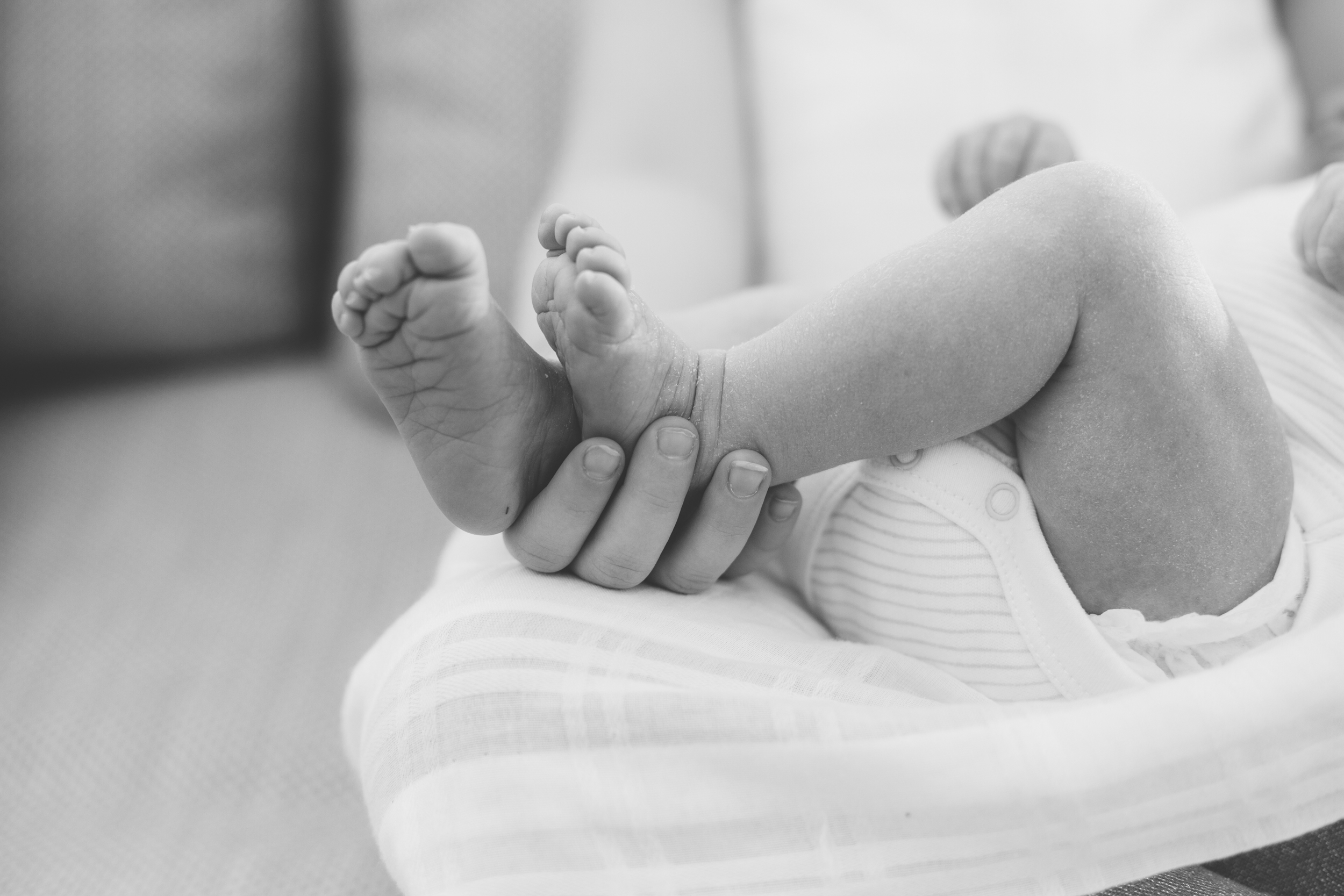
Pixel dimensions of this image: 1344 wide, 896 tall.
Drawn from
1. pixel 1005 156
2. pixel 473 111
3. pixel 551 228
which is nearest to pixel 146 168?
pixel 473 111

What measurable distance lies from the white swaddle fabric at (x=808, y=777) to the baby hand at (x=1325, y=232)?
253 mm

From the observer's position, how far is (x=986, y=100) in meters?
1.13

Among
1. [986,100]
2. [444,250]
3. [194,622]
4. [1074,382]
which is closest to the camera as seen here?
[444,250]

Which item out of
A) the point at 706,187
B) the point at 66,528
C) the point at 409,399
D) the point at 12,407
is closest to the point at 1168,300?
the point at 409,399

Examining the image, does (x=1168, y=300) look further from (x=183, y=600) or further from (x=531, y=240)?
(x=183, y=600)

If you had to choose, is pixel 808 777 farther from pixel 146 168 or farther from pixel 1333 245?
pixel 146 168

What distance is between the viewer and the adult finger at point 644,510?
56 centimetres

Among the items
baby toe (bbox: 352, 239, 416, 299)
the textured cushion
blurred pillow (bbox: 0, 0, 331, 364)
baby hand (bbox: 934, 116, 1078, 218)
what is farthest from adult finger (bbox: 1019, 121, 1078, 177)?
blurred pillow (bbox: 0, 0, 331, 364)

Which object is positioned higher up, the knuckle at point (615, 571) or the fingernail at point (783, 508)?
the fingernail at point (783, 508)

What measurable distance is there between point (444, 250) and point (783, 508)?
262mm

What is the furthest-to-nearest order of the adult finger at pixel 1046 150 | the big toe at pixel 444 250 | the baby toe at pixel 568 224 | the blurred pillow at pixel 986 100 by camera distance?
the blurred pillow at pixel 986 100 < the adult finger at pixel 1046 150 < the baby toe at pixel 568 224 < the big toe at pixel 444 250

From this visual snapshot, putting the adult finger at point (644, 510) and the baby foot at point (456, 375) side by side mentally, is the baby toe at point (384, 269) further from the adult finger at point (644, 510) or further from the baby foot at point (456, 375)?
the adult finger at point (644, 510)

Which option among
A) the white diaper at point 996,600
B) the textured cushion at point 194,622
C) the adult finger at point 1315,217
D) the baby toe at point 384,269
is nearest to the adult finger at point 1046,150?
the adult finger at point 1315,217

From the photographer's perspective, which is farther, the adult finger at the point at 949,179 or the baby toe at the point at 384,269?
the adult finger at the point at 949,179
